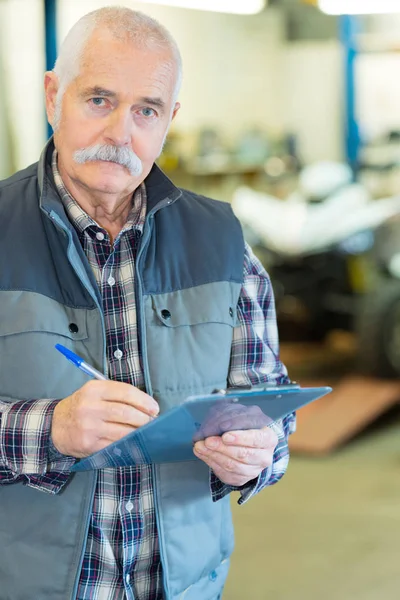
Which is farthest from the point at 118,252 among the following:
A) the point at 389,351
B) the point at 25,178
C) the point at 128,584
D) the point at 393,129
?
the point at 393,129

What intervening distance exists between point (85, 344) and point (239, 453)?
0.29 metres

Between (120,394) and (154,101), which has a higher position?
(154,101)

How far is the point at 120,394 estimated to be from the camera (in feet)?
4.18

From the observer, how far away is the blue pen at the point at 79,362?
1.32 meters

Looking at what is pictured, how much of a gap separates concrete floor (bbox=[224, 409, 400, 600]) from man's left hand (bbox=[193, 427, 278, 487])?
2057mm

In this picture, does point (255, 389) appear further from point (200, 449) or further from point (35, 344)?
point (35, 344)

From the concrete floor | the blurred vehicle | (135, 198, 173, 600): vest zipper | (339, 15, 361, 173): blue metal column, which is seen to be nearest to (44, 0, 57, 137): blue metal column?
the blurred vehicle

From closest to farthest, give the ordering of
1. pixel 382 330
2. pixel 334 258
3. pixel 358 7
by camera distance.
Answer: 1. pixel 382 330
2. pixel 334 258
3. pixel 358 7

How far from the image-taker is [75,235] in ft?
4.76

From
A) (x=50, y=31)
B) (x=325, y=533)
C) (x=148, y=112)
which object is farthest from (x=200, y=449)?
(x=50, y=31)

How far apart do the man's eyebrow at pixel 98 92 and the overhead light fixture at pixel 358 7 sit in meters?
4.91

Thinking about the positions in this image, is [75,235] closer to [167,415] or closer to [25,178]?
[25,178]

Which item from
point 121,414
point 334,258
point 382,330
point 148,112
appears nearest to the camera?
point 121,414

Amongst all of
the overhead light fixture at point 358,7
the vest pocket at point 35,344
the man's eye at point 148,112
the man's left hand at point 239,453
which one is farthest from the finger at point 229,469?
the overhead light fixture at point 358,7
